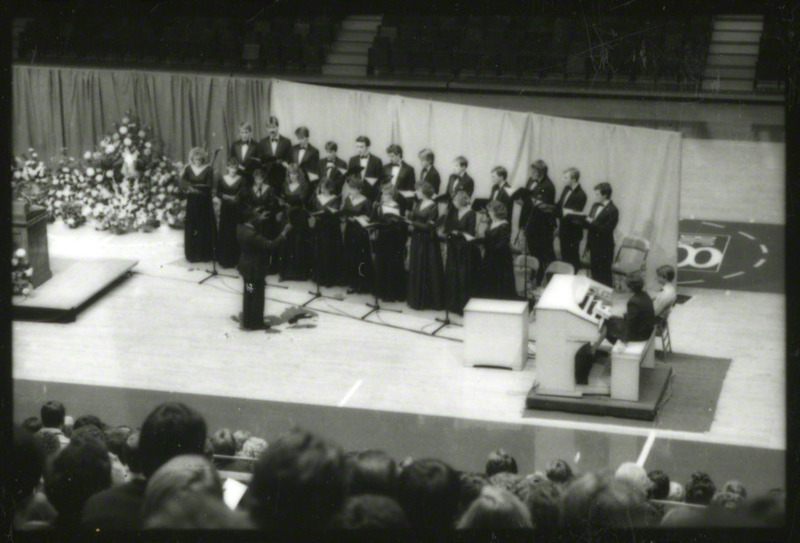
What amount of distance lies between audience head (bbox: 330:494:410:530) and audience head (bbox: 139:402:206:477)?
101 cm

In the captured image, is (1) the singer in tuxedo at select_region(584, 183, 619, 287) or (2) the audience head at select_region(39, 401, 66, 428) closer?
(2) the audience head at select_region(39, 401, 66, 428)

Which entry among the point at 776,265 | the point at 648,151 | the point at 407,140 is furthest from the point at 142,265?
the point at 776,265

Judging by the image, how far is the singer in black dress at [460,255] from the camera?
13578 mm

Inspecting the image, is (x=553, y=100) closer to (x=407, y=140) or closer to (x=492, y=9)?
(x=407, y=140)

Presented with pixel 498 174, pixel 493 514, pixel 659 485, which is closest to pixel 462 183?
pixel 498 174

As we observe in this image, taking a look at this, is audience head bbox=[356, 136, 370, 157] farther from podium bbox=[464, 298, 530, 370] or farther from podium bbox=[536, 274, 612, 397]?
podium bbox=[536, 274, 612, 397]

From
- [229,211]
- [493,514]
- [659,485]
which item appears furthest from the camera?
[229,211]

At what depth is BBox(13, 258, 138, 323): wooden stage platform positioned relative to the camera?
44.3 feet

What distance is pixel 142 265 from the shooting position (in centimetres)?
1573

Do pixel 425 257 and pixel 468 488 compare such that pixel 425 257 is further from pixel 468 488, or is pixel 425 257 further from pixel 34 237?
pixel 468 488

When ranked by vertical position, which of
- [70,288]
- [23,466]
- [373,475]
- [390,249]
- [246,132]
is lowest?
[70,288]

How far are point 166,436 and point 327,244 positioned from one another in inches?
Result: 382

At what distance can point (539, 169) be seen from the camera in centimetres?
1414

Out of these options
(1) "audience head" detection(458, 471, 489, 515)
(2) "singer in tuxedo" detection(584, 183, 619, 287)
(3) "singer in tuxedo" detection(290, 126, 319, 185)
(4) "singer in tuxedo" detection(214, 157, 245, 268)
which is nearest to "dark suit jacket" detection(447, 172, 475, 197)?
(2) "singer in tuxedo" detection(584, 183, 619, 287)
